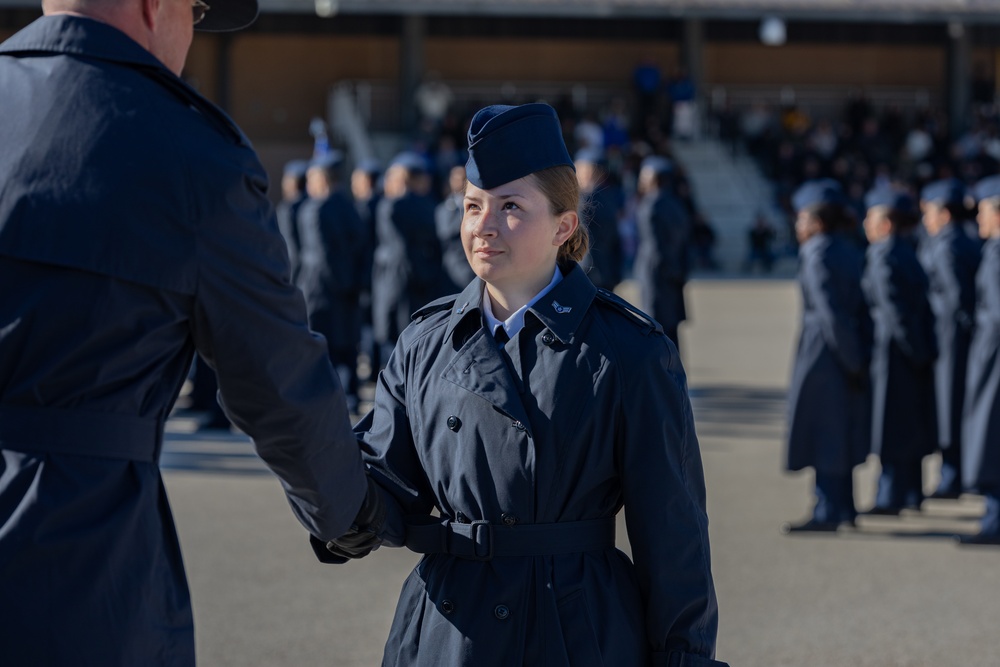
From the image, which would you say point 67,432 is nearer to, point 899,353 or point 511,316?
point 511,316

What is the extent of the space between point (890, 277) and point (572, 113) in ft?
79.6

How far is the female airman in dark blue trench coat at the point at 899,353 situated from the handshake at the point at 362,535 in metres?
5.60

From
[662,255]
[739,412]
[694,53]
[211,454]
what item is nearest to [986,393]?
[739,412]

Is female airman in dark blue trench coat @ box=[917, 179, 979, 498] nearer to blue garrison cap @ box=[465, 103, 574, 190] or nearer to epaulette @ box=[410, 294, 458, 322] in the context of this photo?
epaulette @ box=[410, 294, 458, 322]

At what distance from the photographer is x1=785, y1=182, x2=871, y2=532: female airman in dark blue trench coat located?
763 cm

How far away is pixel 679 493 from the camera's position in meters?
2.78

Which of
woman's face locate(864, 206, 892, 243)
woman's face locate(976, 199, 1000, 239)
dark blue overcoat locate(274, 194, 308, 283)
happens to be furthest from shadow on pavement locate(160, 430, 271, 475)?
woman's face locate(976, 199, 1000, 239)

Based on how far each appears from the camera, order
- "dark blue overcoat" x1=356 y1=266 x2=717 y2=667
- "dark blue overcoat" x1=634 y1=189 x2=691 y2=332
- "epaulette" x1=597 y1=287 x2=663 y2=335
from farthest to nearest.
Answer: "dark blue overcoat" x1=634 y1=189 x2=691 y2=332, "epaulette" x1=597 y1=287 x2=663 y2=335, "dark blue overcoat" x1=356 y1=266 x2=717 y2=667

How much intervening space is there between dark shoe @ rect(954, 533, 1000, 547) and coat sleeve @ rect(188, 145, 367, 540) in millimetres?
5555

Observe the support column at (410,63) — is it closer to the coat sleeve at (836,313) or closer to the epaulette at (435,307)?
the coat sleeve at (836,313)

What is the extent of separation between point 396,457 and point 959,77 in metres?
35.9

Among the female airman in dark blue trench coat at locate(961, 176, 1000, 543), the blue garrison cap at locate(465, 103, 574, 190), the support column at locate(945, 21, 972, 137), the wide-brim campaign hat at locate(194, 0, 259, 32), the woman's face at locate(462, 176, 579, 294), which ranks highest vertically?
the support column at locate(945, 21, 972, 137)

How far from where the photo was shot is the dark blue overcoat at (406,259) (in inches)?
475

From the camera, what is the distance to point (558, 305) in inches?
115
